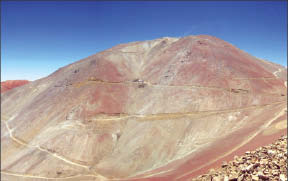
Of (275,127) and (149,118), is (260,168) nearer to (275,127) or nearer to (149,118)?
(275,127)

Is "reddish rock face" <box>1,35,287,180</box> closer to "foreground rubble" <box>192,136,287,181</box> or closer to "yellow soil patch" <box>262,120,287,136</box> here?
"yellow soil patch" <box>262,120,287,136</box>

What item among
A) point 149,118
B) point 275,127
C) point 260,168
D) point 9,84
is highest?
point 9,84

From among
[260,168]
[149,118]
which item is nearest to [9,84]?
[149,118]

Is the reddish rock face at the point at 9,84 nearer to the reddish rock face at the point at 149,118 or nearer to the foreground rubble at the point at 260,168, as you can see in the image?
the reddish rock face at the point at 149,118

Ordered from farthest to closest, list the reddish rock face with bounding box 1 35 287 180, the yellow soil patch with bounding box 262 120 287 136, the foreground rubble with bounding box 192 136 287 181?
the reddish rock face with bounding box 1 35 287 180 < the yellow soil patch with bounding box 262 120 287 136 < the foreground rubble with bounding box 192 136 287 181

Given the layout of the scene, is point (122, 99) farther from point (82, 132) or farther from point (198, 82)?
point (198, 82)

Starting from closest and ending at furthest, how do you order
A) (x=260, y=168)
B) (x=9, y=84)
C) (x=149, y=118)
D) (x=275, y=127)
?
(x=260, y=168), (x=275, y=127), (x=149, y=118), (x=9, y=84)

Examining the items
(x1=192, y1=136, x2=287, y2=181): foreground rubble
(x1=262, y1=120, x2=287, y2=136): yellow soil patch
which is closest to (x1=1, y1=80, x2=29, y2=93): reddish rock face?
(x1=262, y1=120, x2=287, y2=136): yellow soil patch

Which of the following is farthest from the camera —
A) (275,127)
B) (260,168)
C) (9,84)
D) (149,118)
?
(9,84)
